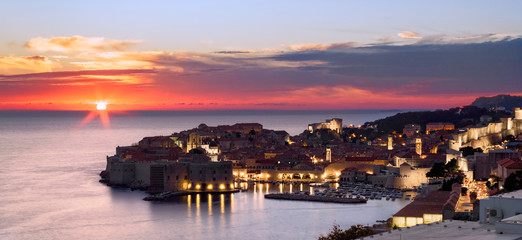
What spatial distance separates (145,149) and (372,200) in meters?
14.0

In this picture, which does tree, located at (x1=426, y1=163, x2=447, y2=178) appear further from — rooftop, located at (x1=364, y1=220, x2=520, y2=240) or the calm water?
rooftop, located at (x1=364, y1=220, x2=520, y2=240)

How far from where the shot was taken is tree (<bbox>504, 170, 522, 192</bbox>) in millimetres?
17370

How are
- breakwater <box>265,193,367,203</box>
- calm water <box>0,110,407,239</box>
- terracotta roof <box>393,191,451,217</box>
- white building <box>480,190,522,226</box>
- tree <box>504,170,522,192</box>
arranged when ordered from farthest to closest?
breakwater <box>265,193,367,203</box>
calm water <box>0,110,407,239</box>
tree <box>504,170,522,192</box>
terracotta roof <box>393,191,451,217</box>
white building <box>480,190,522,226</box>

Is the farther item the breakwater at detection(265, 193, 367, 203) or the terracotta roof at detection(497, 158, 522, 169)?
the breakwater at detection(265, 193, 367, 203)

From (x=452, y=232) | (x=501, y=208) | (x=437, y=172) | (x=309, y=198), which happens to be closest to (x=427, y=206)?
(x=501, y=208)

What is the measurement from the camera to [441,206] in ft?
58.0

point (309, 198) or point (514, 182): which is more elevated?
point (514, 182)

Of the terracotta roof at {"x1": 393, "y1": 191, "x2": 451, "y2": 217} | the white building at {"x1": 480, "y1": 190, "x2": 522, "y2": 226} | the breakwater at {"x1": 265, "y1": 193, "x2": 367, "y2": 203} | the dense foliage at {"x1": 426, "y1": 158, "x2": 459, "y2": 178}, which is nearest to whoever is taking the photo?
the white building at {"x1": 480, "y1": 190, "x2": 522, "y2": 226}

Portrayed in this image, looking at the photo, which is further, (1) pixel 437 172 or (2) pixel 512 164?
(1) pixel 437 172

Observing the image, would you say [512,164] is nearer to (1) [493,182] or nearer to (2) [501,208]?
(1) [493,182]

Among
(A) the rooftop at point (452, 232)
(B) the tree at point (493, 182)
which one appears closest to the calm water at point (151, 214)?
(B) the tree at point (493, 182)

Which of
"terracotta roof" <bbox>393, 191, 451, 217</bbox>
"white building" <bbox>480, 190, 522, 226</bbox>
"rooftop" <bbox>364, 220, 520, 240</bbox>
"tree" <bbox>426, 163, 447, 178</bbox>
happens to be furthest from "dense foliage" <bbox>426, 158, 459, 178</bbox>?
"rooftop" <bbox>364, 220, 520, 240</bbox>

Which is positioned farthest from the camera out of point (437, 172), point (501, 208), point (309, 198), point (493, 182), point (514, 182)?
point (437, 172)

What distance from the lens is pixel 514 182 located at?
57.7 feet
